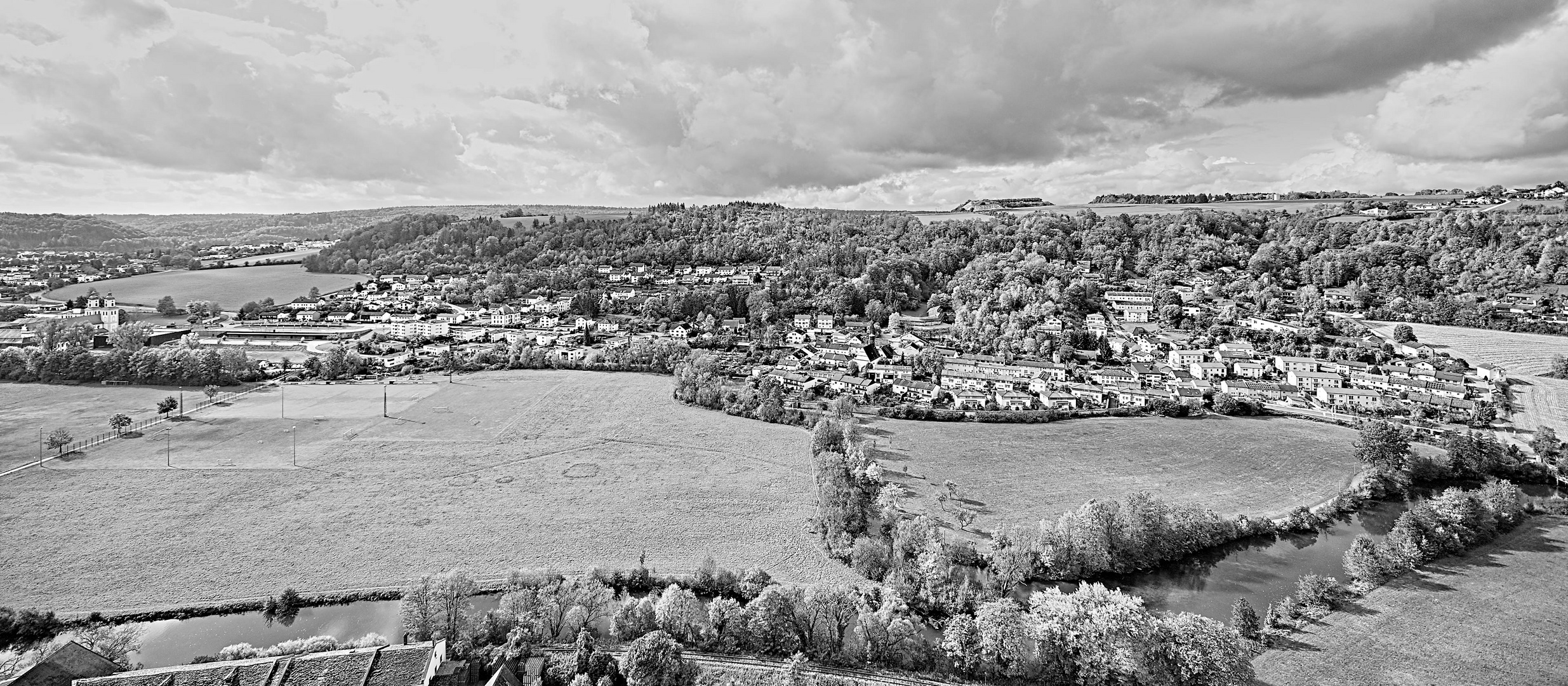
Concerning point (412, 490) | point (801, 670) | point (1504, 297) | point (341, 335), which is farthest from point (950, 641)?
point (1504, 297)

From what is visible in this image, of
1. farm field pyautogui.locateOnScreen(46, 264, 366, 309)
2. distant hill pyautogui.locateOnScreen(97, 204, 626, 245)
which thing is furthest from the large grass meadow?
distant hill pyautogui.locateOnScreen(97, 204, 626, 245)

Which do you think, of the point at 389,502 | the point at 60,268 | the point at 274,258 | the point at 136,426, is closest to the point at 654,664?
the point at 389,502

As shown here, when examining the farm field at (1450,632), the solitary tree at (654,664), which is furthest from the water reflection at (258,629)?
the farm field at (1450,632)

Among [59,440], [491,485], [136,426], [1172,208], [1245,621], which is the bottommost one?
[1245,621]

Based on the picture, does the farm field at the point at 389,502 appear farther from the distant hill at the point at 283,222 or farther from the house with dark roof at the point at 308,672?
the distant hill at the point at 283,222

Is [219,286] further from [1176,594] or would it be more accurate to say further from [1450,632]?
[1450,632]

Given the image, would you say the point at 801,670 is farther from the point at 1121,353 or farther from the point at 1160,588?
the point at 1121,353
